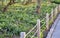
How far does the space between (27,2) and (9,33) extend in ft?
50.3

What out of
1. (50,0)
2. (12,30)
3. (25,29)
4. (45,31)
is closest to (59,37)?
(45,31)

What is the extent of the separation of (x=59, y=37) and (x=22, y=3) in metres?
16.7

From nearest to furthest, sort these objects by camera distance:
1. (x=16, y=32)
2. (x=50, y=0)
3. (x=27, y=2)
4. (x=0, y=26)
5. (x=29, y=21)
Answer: (x=16, y=32)
(x=0, y=26)
(x=29, y=21)
(x=27, y=2)
(x=50, y=0)

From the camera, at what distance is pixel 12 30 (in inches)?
454

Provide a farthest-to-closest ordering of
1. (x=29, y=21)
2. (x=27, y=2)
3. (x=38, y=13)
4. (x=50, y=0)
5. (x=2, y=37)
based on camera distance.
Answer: (x=50, y=0) < (x=27, y=2) < (x=38, y=13) < (x=29, y=21) < (x=2, y=37)


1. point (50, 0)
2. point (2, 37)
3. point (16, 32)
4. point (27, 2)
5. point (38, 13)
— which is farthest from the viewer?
point (50, 0)

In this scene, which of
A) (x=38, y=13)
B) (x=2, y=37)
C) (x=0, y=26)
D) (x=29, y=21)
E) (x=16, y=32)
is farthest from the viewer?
(x=38, y=13)

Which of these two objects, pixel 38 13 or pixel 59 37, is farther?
pixel 38 13

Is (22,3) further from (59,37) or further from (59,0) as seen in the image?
(59,37)

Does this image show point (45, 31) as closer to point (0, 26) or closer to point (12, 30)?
point (12, 30)

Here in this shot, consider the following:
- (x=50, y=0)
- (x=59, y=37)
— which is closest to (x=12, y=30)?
(x=59, y=37)

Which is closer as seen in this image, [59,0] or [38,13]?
[38,13]

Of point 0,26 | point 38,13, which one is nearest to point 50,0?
point 38,13

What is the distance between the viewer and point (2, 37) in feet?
34.6
